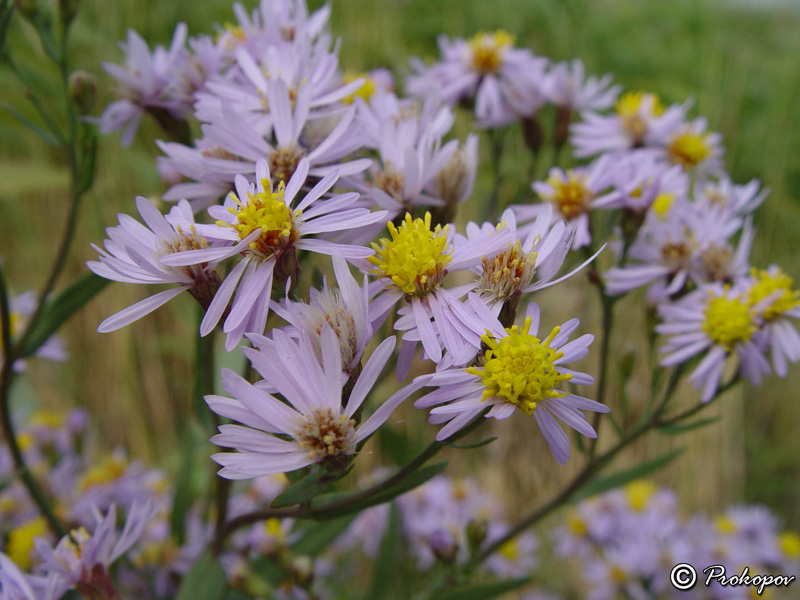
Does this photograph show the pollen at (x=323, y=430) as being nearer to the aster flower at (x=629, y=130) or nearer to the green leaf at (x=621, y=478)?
the green leaf at (x=621, y=478)

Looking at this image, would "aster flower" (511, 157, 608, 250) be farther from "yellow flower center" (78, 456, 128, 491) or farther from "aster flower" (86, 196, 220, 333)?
"yellow flower center" (78, 456, 128, 491)

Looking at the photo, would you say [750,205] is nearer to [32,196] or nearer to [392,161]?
[392,161]

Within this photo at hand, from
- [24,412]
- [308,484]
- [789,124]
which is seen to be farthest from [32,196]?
[789,124]

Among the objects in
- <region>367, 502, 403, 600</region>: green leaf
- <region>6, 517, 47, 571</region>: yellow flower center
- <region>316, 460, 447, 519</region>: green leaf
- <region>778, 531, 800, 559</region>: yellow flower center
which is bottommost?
<region>778, 531, 800, 559</region>: yellow flower center

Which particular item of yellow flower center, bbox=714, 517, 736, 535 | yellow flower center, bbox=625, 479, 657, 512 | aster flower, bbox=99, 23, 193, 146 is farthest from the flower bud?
yellow flower center, bbox=714, 517, 736, 535

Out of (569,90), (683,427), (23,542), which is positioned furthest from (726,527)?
(23,542)

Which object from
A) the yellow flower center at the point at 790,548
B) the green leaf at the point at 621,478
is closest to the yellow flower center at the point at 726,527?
the yellow flower center at the point at 790,548
